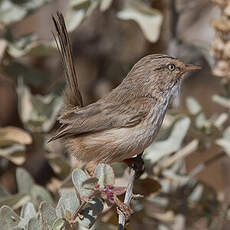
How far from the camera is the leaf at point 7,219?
2371 mm

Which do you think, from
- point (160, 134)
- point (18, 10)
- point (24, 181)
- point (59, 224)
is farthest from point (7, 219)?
point (18, 10)

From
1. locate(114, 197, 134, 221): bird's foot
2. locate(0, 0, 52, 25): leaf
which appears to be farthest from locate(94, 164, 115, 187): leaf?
locate(0, 0, 52, 25): leaf

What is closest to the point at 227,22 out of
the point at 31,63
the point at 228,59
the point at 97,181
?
the point at 228,59

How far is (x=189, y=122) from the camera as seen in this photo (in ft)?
10.5

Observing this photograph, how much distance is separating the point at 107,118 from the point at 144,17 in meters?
0.87

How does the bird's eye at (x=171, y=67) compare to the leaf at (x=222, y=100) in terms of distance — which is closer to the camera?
the bird's eye at (x=171, y=67)

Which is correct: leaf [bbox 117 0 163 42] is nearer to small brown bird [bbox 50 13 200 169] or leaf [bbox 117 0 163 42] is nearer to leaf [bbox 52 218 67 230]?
small brown bird [bbox 50 13 200 169]

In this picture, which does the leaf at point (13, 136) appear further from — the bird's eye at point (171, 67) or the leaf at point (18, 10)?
the bird's eye at point (171, 67)

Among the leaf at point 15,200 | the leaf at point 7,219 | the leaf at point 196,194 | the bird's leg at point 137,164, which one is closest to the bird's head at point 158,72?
the bird's leg at point 137,164

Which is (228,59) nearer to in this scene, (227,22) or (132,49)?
(227,22)

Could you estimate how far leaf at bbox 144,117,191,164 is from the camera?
3.16 m

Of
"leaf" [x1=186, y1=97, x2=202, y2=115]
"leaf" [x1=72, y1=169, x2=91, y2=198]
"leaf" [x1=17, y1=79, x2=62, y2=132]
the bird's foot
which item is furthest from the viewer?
"leaf" [x1=17, y1=79, x2=62, y2=132]

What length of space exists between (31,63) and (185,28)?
1.37 meters

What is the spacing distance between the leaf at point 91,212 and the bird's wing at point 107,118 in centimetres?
66
